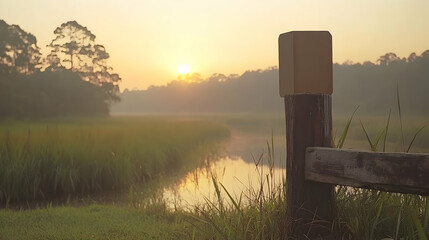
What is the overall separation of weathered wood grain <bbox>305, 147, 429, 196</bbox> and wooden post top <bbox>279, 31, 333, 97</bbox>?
454 mm

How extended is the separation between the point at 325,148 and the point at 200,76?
4433 inches

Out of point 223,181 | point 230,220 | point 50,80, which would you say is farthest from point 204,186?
point 50,80

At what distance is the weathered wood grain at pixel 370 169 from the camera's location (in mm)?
2246

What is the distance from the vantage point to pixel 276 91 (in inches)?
3570

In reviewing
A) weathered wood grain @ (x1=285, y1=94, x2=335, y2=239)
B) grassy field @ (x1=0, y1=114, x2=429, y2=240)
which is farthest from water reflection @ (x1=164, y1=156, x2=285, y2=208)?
weathered wood grain @ (x1=285, y1=94, x2=335, y2=239)

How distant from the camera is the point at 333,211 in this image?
9.88 ft

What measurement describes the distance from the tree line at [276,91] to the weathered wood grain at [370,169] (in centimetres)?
1013

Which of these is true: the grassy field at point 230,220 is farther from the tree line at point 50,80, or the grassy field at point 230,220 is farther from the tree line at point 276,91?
the tree line at point 50,80

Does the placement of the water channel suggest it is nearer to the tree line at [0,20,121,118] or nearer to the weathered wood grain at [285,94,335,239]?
the weathered wood grain at [285,94,335,239]

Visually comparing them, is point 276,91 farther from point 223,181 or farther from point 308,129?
point 308,129

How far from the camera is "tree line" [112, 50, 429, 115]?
137 ft

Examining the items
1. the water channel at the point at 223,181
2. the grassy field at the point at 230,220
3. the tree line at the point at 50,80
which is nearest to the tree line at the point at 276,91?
the water channel at the point at 223,181

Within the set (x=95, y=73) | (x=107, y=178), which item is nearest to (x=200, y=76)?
(x=95, y=73)

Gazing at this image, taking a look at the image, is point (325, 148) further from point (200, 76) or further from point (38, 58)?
point (200, 76)
